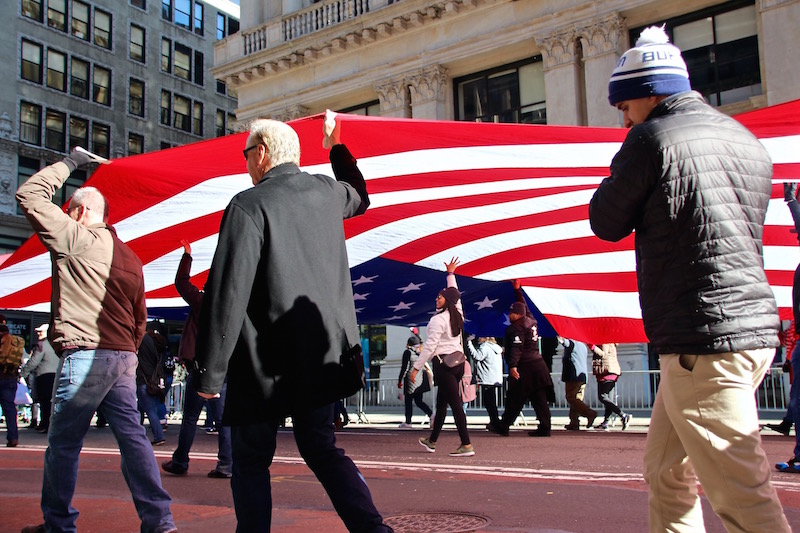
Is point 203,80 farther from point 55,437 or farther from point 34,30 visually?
point 55,437

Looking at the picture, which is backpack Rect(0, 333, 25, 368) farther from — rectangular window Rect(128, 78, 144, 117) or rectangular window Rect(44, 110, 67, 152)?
rectangular window Rect(128, 78, 144, 117)

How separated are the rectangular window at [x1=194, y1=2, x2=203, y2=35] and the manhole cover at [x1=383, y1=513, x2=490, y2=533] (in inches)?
1927

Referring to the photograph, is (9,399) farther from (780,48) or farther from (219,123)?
(219,123)

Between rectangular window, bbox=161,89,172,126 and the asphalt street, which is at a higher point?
rectangular window, bbox=161,89,172,126

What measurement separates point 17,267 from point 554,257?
627 centimetres

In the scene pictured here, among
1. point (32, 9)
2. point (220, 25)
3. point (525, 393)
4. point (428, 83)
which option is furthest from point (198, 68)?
point (525, 393)

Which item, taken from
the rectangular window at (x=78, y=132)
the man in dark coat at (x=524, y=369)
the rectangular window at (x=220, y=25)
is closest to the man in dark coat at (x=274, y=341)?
the man in dark coat at (x=524, y=369)

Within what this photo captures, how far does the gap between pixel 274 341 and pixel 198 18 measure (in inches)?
1988

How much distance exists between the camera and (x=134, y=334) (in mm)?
4750

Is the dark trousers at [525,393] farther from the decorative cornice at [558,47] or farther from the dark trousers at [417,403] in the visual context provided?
the decorative cornice at [558,47]

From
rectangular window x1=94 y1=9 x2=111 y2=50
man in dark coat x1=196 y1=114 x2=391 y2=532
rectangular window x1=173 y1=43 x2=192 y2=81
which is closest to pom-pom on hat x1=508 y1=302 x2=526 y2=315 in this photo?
man in dark coat x1=196 y1=114 x2=391 y2=532

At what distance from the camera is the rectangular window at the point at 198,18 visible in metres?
49.8

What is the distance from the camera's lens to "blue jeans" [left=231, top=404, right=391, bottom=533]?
10.6 feet

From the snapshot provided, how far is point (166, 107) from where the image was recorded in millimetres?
47688
